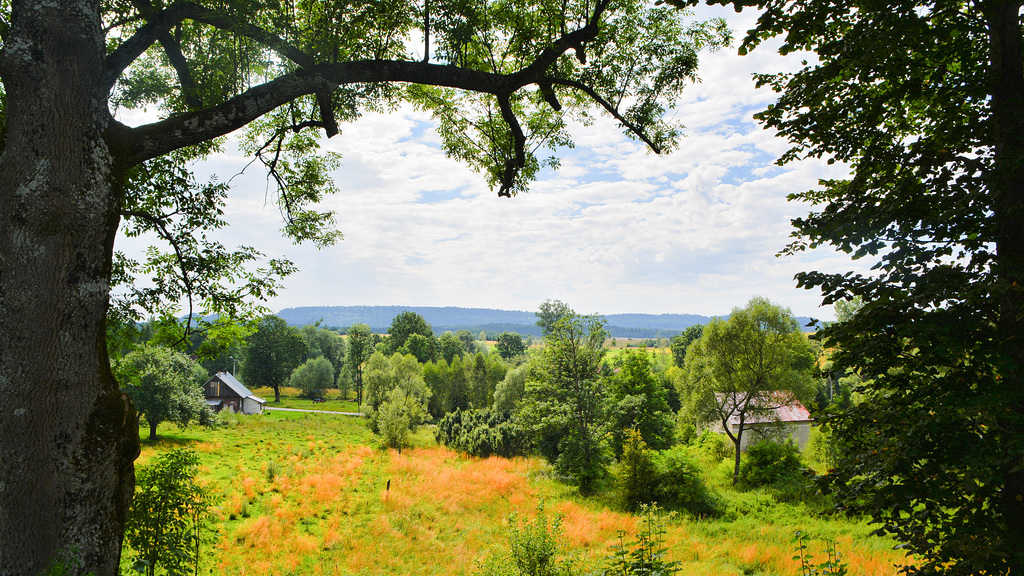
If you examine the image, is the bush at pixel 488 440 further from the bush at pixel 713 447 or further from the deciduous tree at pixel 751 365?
the deciduous tree at pixel 751 365

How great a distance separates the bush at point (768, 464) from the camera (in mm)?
24906

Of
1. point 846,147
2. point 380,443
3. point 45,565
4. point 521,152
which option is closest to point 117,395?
point 45,565

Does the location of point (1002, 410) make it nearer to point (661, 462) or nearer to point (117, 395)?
point (117, 395)

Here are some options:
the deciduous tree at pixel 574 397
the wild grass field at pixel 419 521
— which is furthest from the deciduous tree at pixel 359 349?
the deciduous tree at pixel 574 397

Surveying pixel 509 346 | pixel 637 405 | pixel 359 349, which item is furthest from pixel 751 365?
pixel 509 346

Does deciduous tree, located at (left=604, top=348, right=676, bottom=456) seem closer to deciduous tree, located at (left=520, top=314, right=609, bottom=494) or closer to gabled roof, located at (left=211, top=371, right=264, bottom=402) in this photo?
deciduous tree, located at (left=520, top=314, right=609, bottom=494)

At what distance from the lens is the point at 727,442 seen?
3334 cm

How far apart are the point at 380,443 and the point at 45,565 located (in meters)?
36.6

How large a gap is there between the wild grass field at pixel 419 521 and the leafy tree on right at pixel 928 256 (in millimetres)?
6129

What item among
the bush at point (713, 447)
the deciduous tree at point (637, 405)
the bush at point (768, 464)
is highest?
the deciduous tree at point (637, 405)

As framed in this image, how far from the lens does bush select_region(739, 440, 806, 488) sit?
2491 cm

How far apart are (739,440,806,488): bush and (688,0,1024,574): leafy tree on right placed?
79.3 feet

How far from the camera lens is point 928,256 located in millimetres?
4168

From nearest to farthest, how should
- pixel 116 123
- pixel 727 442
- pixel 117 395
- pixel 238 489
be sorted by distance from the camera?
pixel 117 395 < pixel 116 123 < pixel 238 489 < pixel 727 442
